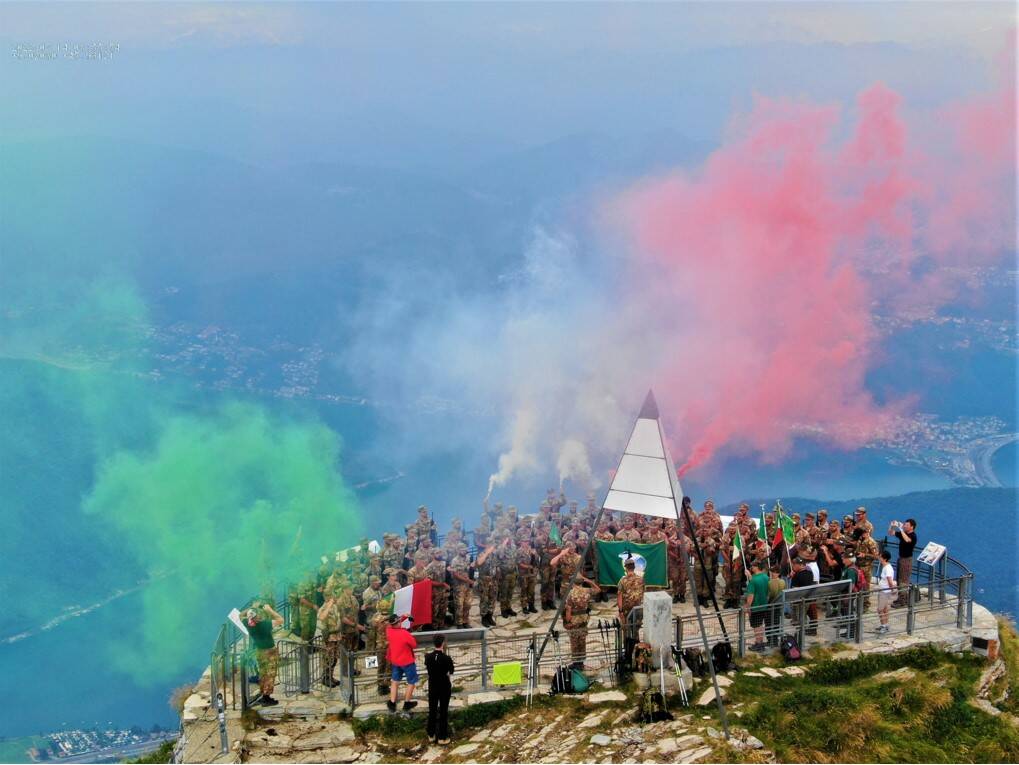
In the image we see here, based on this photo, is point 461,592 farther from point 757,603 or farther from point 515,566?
point 757,603

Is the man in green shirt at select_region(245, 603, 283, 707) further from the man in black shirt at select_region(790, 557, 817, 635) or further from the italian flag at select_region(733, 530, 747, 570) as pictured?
the man in black shirt at select_region(790, 557, 817, 635)

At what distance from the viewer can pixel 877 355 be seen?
356ft

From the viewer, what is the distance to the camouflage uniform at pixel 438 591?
65.9 feet

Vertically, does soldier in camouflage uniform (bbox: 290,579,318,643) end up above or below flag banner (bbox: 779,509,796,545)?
below

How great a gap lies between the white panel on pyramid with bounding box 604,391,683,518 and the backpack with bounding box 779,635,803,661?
146 inches

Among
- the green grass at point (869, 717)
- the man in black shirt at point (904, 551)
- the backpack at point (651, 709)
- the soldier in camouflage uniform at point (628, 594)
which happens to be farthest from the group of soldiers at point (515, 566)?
the green grass at point (869, 717)

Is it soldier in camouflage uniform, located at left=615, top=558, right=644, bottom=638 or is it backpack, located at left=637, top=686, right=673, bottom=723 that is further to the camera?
soldier in camouflage uniform, located at left=615, top=558, right=644, bottom=638

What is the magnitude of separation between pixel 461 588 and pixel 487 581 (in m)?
0.95

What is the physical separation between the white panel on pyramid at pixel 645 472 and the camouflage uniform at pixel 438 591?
390cm

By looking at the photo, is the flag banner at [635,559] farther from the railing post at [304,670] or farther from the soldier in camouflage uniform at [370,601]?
the railing post at [304,670]

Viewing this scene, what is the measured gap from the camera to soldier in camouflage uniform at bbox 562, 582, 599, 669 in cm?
1838

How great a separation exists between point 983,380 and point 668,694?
111780 millimetres

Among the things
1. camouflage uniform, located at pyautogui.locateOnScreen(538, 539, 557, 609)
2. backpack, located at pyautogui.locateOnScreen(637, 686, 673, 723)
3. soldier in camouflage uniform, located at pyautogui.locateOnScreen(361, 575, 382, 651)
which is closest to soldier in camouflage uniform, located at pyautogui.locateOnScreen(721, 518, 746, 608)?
camouflage uniform, located at pyautogui.locateOnScreen(538, 539, 557, 609)

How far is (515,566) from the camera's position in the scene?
858 inches
